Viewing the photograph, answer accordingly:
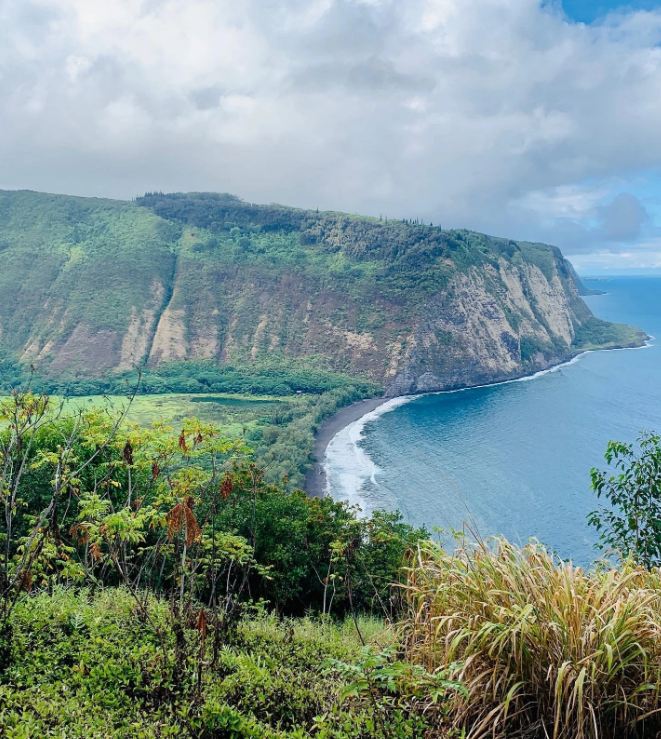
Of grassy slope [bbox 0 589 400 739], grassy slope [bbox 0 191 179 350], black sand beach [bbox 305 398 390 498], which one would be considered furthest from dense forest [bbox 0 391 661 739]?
grassy slope [bbox 0 191 179 350]

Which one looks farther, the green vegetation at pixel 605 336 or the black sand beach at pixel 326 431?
the green vegetation at pixel 605 336

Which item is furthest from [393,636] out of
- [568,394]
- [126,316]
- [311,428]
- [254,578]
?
[126,316]

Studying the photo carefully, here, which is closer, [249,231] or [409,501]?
[409,501]

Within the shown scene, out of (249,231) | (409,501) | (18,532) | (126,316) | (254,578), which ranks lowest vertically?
(409,501)

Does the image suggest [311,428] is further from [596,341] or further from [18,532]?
[596,341]

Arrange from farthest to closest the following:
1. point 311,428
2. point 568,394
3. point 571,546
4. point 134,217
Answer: point 134,217 → point 568,394 → point 311,428 → point 571,546

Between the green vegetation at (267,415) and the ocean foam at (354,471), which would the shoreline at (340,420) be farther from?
the green vegetation at (267,415)

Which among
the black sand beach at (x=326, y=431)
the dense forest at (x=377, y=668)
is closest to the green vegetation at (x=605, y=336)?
the black sand beach at (x=326, y=431)

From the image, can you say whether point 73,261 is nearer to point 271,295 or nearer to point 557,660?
point 271,295

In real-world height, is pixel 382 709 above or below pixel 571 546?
above
